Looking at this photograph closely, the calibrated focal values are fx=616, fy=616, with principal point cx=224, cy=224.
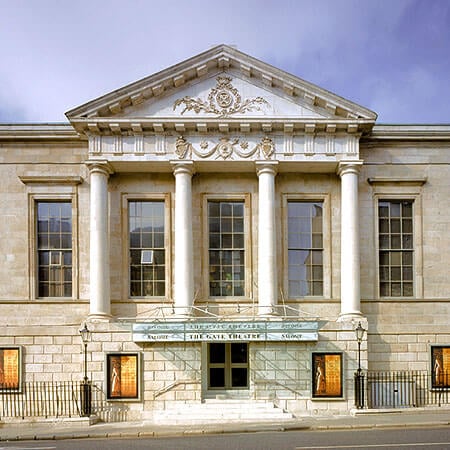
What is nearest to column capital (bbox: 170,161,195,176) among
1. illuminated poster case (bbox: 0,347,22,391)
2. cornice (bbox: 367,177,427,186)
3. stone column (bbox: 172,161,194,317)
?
stone column (bbox: 172,161,194,317)

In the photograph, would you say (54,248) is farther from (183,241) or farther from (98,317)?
(183,241)

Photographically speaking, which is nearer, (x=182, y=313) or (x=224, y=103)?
(x=182, y=313)

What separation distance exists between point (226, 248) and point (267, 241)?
2.06 metres

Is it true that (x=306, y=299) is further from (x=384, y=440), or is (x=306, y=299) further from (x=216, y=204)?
(x=384, y=440)

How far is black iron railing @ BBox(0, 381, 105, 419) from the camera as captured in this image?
22.0 metres

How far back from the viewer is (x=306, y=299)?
80.3ft

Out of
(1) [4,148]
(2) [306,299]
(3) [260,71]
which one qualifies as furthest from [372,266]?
(1) [4,148]

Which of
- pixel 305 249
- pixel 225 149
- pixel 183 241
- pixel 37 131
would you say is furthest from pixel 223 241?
pixel 37 131

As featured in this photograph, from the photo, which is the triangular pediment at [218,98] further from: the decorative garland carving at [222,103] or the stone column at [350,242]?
the stone column at [350,242]

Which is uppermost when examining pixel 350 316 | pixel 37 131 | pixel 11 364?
pixel 37 131

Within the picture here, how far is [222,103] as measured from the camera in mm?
23734

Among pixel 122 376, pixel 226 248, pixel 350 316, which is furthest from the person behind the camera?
pixel 226 248

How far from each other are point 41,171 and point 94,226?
3510 millimetres

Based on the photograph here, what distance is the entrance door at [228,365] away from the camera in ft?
76.5
